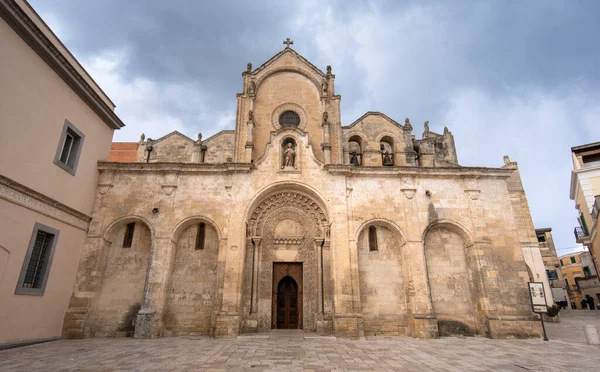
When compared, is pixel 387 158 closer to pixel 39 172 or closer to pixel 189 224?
pixel 189 224

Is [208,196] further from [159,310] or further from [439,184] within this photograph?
[439,184]

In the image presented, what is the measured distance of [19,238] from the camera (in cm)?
977

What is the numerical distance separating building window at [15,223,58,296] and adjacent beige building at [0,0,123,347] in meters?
0.03

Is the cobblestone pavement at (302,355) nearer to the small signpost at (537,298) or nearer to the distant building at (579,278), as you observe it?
the small signpost at (537,298)

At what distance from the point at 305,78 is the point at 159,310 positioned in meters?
14.6

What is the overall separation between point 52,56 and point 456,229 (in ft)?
56.9

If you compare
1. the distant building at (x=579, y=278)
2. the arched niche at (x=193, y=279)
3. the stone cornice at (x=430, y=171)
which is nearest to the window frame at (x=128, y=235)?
the arched niche at (x=193, y=279)

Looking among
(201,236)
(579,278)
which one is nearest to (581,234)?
(579,278)

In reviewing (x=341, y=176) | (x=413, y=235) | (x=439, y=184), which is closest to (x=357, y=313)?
(x=413, y=235)

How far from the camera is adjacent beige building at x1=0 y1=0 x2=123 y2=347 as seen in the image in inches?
368

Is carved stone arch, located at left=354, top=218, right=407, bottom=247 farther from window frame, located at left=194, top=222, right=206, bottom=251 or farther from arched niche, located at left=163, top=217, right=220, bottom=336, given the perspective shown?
window frame, located at left=194, top=222, right=206, bottom=251

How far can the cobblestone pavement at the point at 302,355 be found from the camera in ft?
23.0

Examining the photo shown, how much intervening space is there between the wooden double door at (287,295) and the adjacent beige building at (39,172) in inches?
325

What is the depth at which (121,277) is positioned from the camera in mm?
13172
